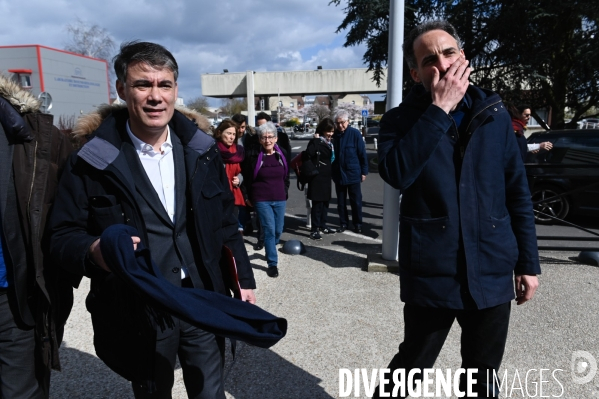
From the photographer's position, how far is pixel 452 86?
1.86 metres

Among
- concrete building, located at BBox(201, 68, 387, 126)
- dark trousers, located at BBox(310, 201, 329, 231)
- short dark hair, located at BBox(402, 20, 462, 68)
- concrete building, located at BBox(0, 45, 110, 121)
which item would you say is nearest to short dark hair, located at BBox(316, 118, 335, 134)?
dark trousers, located at BBox(310, 201, 329, 231)

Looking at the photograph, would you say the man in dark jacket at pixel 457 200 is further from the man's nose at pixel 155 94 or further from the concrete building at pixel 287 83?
the concrete building at pixel 287 83

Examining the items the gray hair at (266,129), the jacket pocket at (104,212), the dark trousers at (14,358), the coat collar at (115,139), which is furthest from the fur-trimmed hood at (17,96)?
the gray hair at (266,129)

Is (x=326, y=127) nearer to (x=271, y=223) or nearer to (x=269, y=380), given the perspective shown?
(x=271, y=223)

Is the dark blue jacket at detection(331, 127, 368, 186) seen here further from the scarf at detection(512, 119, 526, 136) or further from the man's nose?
the man's nose

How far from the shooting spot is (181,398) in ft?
9.54

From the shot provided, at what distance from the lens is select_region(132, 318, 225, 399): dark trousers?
6.51 ft

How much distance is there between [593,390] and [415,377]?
1.44 metres

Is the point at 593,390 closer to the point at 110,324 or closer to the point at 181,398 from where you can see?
the point at 181,398

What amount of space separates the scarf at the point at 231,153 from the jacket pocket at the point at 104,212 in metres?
4.28

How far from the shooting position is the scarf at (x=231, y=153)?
613 cm

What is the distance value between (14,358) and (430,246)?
1930mm

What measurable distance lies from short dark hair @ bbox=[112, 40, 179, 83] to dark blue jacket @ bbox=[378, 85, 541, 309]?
1.02 m

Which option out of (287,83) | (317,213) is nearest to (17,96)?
(317,213)
